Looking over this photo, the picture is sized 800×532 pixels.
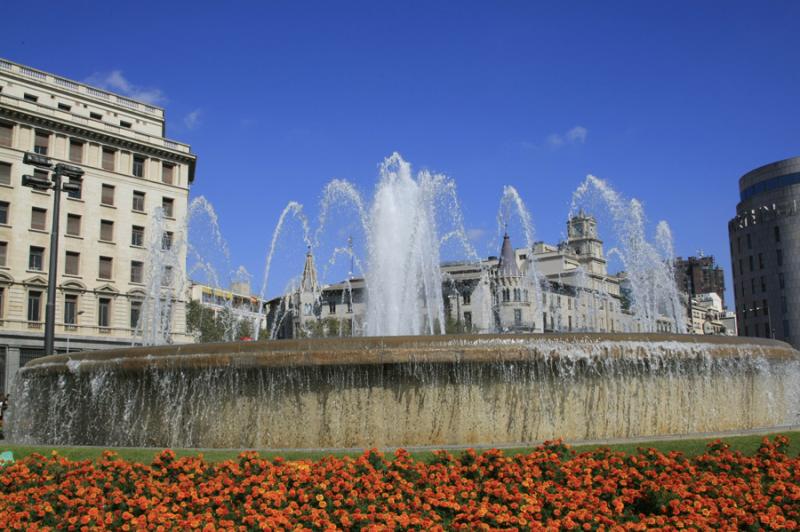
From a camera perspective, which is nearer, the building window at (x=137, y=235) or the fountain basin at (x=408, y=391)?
the fountain basin at (x=408, y=391)

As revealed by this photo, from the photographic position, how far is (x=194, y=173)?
57250 millimetres

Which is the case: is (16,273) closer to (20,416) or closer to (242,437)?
(20,416)

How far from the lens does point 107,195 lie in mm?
48094

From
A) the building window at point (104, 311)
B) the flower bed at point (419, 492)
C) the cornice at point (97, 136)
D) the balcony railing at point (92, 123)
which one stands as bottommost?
the flower bed at point (419, 492)

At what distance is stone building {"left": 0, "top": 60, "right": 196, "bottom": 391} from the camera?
140 ft

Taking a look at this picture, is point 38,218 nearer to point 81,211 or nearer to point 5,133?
point 81,211

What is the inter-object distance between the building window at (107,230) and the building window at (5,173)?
5897 millimetres

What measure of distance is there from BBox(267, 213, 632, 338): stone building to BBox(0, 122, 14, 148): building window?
32.8 meters

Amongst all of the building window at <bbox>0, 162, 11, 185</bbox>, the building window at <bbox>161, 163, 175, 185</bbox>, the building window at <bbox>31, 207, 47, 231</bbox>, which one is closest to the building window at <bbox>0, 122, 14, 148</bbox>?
the building window at <bbox>0, 162, 11, 185</bbox>

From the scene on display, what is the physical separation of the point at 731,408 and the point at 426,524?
7914mm

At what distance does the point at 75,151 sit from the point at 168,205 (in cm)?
700

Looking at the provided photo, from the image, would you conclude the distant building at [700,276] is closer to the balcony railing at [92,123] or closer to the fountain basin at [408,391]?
the balcony railing at [92,123]

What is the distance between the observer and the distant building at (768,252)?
75.2 metres

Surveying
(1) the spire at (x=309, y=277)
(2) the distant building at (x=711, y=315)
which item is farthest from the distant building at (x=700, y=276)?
(1) the spire at (x=309, y=277)
